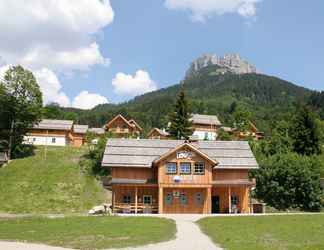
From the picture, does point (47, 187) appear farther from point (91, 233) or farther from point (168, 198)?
point (91, 233)

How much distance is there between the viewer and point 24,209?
45188 mm

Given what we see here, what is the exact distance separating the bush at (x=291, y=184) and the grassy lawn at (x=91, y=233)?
2238 cm

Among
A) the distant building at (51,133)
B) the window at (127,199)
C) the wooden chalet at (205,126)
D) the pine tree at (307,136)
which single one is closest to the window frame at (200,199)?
the window at (127,199)

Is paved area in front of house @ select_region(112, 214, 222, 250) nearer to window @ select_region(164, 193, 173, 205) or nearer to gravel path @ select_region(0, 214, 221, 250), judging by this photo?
gravel path @ select_region(0, 214, 221, 250)

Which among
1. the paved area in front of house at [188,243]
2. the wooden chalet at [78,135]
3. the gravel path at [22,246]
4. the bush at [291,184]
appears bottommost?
the gravel path at [22,246]

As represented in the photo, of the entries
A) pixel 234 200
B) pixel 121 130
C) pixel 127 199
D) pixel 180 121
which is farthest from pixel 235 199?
pixel 121 130

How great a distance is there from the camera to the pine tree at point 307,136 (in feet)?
204

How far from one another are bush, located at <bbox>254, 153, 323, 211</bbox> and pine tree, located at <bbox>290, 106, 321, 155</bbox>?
16.2 metres

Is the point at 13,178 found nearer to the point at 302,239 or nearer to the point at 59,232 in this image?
the point at 59,232

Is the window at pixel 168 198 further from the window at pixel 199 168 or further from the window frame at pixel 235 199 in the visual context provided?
the window frame at pixel 235 199

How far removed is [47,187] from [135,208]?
52.1 ft

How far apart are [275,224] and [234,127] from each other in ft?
190

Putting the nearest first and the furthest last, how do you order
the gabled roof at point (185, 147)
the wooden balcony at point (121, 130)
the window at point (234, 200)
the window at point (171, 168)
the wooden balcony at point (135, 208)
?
the wooden balcony at point (135, 208) → the gabled roof at point (185, 147) → the window at point (171, 168) → the window at point (234, 200) → the wooden balcony at point (121, 130)

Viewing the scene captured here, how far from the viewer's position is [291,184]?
44.6 meters
